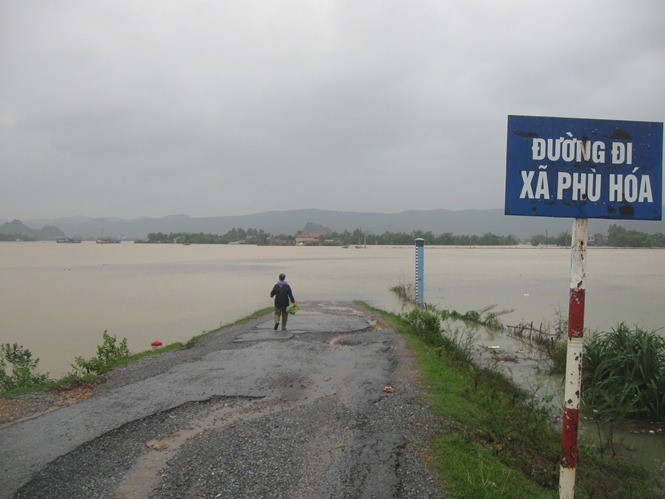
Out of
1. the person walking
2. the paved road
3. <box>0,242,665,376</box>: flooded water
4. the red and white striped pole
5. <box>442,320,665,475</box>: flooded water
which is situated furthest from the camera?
<box>0,242,665,376</box>: flooded water

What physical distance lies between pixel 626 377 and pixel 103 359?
1009 centimetres

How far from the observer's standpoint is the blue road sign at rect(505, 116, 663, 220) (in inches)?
136

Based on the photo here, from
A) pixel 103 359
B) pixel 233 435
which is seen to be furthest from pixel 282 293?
pixel 233 435

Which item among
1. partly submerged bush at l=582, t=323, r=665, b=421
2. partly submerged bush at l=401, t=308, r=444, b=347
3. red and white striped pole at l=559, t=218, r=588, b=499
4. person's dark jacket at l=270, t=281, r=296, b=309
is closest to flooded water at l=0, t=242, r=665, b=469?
partly submerged bush at l=582, t=323, r=665, b=421

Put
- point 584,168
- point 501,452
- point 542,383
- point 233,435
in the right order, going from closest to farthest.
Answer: point 584,168 < point 501,452 < point 233,435 < point 542,383

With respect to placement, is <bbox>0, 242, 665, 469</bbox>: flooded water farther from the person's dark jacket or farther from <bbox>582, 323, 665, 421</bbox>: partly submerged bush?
the person's dark jacket

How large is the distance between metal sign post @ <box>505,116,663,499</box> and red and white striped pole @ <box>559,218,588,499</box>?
3cm

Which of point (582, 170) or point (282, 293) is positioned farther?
point (282, 293)

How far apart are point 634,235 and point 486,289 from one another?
419ft

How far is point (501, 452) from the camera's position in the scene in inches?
205

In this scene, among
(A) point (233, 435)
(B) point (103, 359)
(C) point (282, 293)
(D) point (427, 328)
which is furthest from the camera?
(D) point (427, 328)

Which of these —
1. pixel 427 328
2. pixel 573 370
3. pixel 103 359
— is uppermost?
pixel 573 370

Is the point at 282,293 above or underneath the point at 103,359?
above

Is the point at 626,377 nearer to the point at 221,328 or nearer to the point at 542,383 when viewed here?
the point at 542,383
